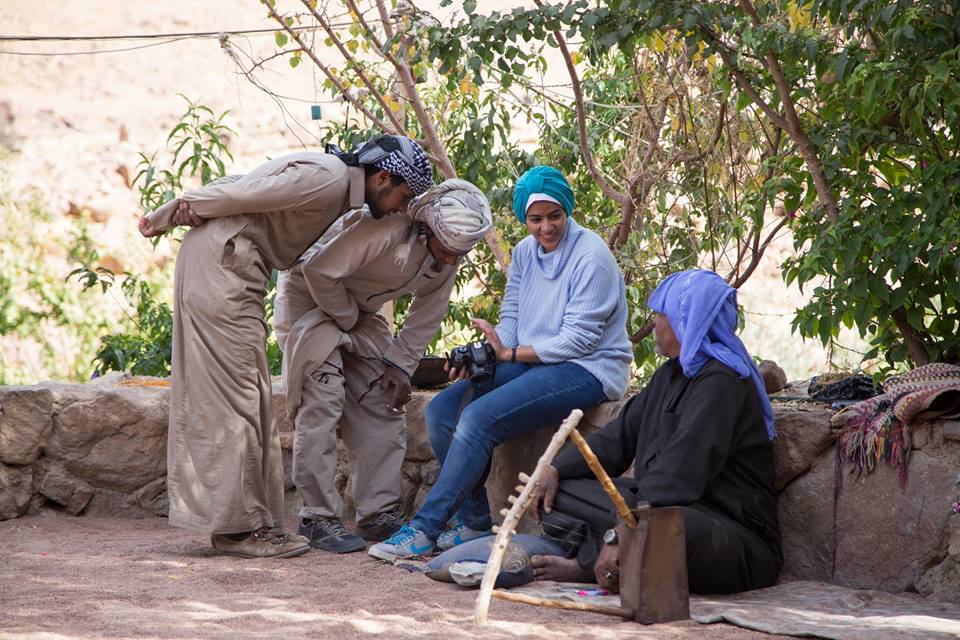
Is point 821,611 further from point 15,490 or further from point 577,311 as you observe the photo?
point 15,490

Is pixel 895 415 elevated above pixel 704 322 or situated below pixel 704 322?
below

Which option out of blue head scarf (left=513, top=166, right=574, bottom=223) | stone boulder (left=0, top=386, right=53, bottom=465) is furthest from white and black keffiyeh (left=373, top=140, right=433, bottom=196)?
stone boulder (left=0, top=386, right=53, bottom=465)

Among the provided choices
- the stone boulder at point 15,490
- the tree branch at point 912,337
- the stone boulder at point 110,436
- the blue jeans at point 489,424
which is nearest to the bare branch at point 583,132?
the blue jeans at point 489,424

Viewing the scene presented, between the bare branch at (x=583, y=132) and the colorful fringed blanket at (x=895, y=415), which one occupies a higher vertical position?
the bare branch at (x=583, y=132)

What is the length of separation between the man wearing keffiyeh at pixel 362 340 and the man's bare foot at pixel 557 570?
0.90 metres

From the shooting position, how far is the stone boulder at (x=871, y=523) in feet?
11.5

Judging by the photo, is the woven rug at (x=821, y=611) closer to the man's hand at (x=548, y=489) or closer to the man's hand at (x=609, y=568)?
the man's hand at (x=609, y=568)

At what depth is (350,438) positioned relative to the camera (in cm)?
464

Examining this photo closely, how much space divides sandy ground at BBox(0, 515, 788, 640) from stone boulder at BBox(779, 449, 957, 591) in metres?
0.85

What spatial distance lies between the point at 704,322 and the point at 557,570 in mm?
956

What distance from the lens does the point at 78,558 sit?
4.15 m

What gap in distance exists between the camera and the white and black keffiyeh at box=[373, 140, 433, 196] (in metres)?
4.24

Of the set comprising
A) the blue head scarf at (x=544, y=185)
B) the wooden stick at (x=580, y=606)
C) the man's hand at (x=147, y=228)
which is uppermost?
the blue head scarf at (x=544, y=185)

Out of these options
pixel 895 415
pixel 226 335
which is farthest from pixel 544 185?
pixel 895 415
